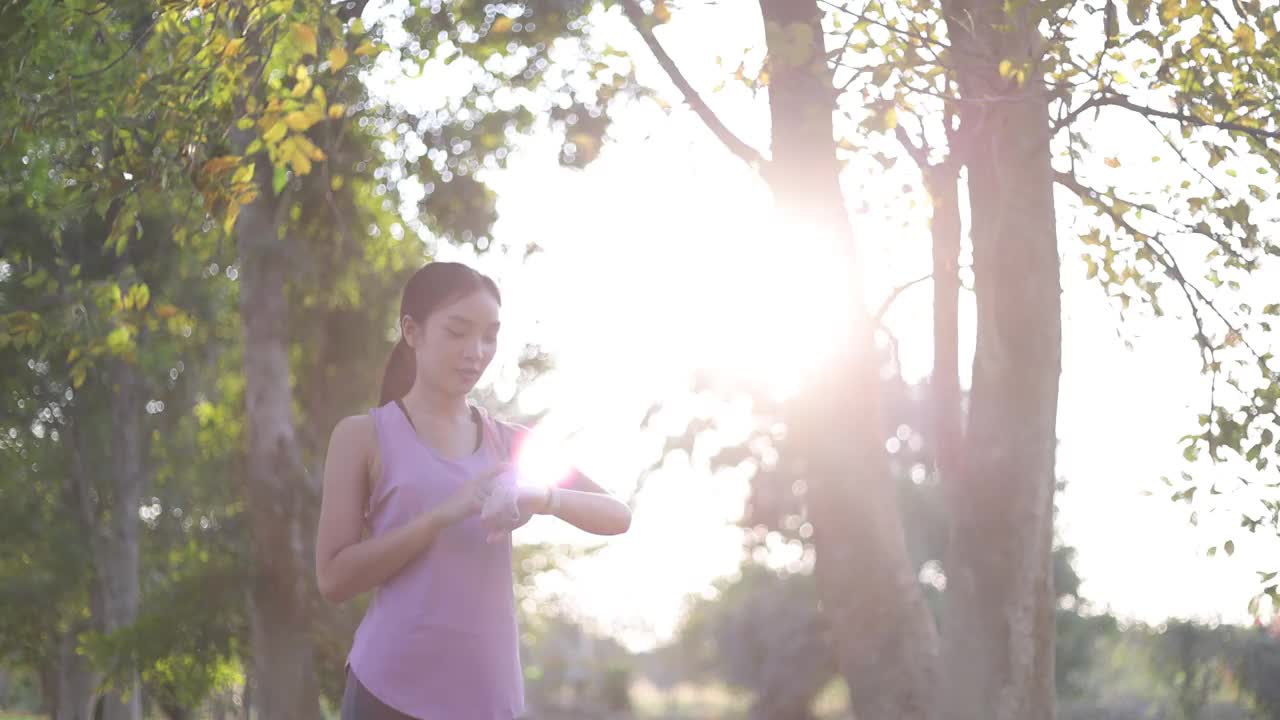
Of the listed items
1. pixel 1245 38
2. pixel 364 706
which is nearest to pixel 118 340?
pixel 364 706

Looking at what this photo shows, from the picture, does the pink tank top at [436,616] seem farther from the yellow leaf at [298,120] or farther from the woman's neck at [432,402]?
the yellow leaf at [298,120]

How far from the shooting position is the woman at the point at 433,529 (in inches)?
133

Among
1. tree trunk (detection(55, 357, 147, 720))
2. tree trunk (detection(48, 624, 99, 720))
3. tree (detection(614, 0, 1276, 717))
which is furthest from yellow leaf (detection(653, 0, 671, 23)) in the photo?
tree trunk (detection(48, 624, 99, 720))

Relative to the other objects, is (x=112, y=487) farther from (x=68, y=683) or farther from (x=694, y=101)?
(x=694, y=101)

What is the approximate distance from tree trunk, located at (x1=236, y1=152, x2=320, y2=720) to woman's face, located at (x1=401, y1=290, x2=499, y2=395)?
29.1ft

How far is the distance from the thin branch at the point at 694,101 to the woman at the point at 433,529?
4296 millimetres

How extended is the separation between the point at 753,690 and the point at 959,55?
34612mm

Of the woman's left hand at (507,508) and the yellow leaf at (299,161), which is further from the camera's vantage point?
the yellow leaf at (299,161)

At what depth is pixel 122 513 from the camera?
22.1m

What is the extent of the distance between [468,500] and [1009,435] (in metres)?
3.73

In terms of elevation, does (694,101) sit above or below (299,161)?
above

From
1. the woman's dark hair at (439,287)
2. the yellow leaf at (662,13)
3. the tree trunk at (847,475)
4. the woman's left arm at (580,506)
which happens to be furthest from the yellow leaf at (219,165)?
the woman's left arm at (580,506)

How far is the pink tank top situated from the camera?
338cm

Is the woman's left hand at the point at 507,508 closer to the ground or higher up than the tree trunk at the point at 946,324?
closer to the ground
